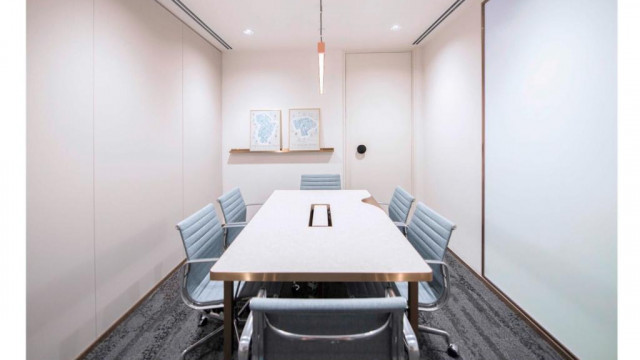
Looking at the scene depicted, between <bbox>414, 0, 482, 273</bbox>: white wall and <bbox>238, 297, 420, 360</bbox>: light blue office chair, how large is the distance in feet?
7.10

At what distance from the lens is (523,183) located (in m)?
1.89

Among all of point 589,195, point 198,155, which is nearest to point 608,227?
point 589,195

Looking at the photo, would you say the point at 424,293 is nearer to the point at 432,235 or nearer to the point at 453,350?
the point at 432,235

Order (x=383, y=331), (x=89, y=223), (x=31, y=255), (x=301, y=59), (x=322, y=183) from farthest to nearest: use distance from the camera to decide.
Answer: (x=301, y=59) → (x=322, y=183) → (x=89, y=223) → (x=31, y=255) → (x=383, y=331)

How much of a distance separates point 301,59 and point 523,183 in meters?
3.28

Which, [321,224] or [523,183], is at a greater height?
[523,183]

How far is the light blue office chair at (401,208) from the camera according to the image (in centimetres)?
213

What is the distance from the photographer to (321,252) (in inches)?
49.5

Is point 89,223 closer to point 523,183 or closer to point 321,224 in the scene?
point 321,224

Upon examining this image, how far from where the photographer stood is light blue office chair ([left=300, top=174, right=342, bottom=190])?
343 centimetres

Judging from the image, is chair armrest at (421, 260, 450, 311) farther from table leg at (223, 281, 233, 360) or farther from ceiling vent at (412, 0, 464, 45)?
ceiling vent at (412, 0, 464, 45)

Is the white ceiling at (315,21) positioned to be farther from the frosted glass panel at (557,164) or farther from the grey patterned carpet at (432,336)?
the grey patterned carpet at (432,336)

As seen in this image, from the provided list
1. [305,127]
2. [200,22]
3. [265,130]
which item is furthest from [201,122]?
[305,127]

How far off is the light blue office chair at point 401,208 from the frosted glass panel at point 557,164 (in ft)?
2.62
